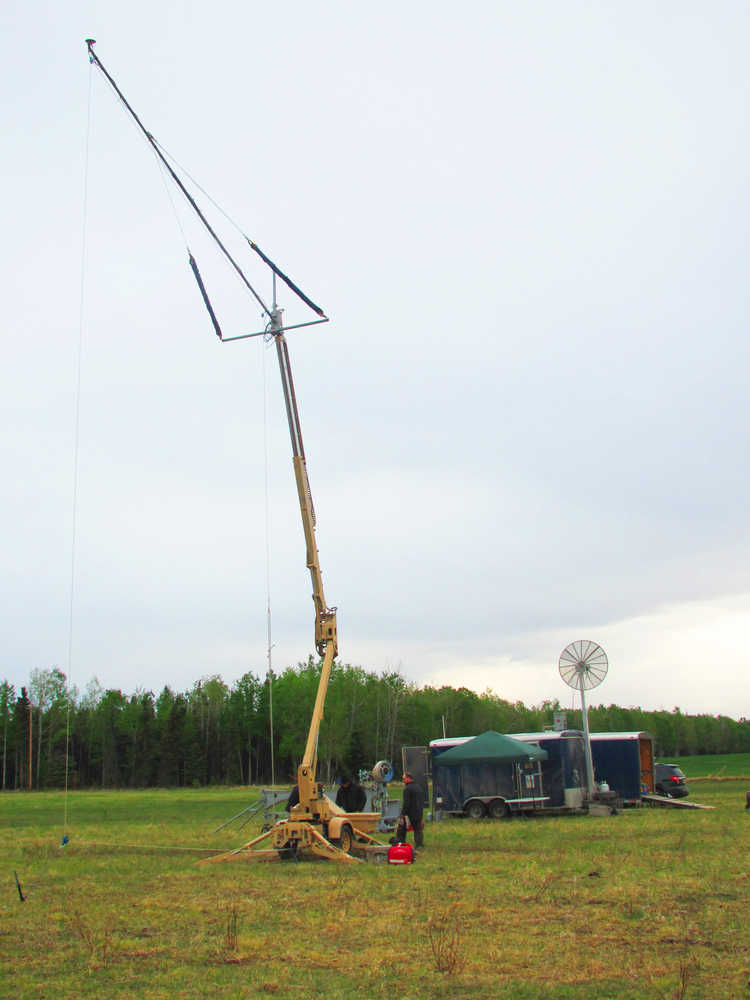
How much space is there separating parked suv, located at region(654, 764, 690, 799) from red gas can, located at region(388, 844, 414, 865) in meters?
23.7

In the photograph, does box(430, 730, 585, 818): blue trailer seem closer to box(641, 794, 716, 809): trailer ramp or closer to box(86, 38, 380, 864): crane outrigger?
box(641, 794, 716, 809): trailer ramp

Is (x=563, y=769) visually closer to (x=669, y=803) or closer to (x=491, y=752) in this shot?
(x=491, y=752)

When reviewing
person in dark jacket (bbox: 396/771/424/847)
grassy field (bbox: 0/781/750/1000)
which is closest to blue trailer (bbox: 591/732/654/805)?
grassy field (bbox: 0/781/750/1000)

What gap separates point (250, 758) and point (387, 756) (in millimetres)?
16497

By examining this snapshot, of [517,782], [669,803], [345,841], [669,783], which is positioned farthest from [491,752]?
[669,783]

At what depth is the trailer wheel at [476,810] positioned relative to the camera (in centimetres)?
3015

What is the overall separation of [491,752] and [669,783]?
13272 mm

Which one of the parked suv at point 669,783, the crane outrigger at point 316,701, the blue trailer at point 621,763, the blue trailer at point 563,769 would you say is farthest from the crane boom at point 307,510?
the parked suv at point 669,783

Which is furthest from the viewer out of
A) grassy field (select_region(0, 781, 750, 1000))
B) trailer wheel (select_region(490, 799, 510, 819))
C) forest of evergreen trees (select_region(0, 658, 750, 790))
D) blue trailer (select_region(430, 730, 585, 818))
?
forest of evergreen trees (select_region(0, 658, 750, 790))

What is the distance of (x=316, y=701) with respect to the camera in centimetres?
1995

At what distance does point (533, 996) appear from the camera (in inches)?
305

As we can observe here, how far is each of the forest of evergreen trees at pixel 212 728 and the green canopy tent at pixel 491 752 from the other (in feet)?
211

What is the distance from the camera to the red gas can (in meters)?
17.0

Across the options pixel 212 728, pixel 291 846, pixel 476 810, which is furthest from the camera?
pixel 212 728
